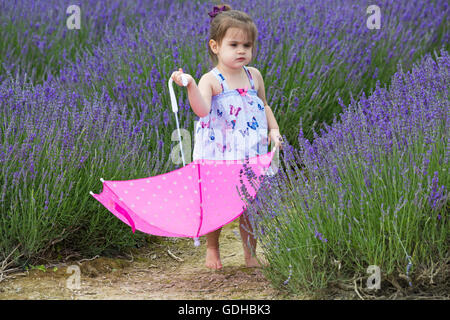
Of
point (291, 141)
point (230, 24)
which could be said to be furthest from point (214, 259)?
point (291, 141)

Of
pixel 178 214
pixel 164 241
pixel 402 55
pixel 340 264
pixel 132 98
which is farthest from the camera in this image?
pixel 402 55

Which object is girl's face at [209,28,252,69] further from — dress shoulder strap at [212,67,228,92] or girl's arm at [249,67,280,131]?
girl's arm at [249,67,280,131]

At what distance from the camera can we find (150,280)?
3.04 m

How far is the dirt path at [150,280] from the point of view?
8.98ft

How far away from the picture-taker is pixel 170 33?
13.9 feet

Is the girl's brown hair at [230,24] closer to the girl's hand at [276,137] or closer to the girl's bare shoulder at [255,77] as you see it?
the girl's bare shoulder at [255,77]

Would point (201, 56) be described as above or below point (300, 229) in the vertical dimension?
above

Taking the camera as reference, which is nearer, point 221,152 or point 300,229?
point 300,229

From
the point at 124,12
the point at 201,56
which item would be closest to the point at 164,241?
the point at 201,56

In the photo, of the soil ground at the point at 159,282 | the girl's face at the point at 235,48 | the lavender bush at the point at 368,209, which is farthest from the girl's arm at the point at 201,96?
the soil ground at the point at 159,282

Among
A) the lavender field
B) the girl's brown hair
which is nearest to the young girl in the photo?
the girl's brown hair

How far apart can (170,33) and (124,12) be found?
183 cm

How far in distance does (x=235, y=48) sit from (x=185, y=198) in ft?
2.38

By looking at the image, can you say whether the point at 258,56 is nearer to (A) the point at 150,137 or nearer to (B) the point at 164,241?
(A) the point at 150,137
